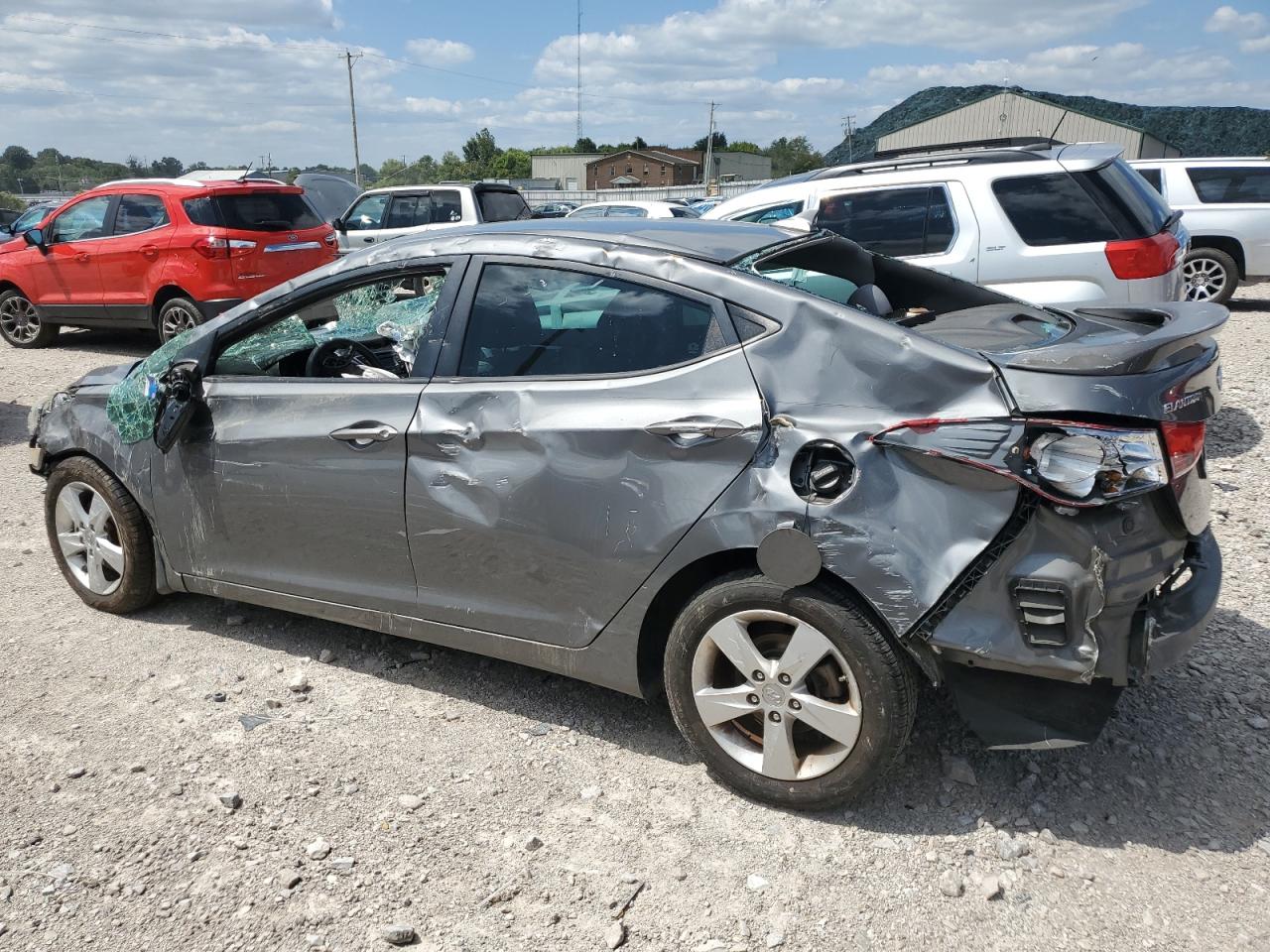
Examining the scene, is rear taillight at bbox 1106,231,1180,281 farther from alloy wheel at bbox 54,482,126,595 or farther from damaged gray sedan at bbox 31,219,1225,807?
alloy wheel at bbox 54,482,126,595

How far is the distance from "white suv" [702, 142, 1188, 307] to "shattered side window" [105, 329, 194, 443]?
4015 millimetres

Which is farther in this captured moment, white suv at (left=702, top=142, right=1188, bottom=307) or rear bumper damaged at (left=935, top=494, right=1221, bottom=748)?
white suv at (left=702, top=142, right=1188, bottom=307)

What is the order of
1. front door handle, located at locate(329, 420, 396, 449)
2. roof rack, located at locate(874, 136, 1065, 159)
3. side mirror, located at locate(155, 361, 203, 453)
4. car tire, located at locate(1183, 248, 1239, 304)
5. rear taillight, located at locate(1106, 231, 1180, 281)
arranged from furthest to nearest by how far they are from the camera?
1. car tire, located at locate(1183, 248, 1239, 304)
2. roof rack, located at locate(874, 136, 1065, 159)
3. rear taillight, located at locate(1106, 231, 1180, 281)
4. side mirror, located at locate(155, 361, 203, 453)
5. front door handle, located at locate(329, 420, 396, 449)

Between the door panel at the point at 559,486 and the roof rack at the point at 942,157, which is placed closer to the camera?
the door panel at the point at 559,486

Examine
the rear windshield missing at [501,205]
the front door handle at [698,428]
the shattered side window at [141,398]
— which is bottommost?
the shattered side window at [141,398]

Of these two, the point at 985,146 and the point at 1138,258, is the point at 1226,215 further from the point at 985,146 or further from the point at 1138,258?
the point at 1138,258

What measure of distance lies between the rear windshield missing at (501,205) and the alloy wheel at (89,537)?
29.7 ft

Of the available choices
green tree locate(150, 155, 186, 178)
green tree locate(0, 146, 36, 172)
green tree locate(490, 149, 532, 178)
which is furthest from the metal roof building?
green tree locate(0, 146, 36, 172)

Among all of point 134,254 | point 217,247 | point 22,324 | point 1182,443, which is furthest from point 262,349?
point 22,324

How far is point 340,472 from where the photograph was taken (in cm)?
348

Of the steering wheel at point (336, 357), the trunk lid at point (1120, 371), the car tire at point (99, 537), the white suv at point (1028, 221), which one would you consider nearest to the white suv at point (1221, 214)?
the white suv at point (1028, 221)

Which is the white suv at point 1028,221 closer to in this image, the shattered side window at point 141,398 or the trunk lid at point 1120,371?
the trunk lid at point 1120,371

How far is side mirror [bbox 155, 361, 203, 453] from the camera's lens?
3801mm

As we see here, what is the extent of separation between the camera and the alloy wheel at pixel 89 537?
14.0 ft
